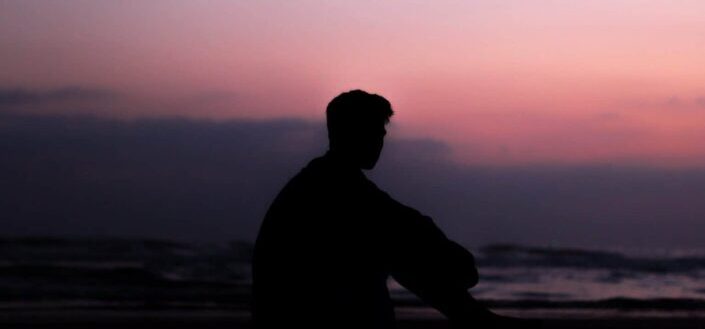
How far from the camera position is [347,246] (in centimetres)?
222

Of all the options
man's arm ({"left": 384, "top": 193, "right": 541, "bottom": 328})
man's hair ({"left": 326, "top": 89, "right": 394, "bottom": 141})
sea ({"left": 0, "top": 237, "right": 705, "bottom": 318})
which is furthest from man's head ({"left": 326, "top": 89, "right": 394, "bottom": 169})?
sea ({"left": 0, "top": 237, "right": 705, "bottom": 318})

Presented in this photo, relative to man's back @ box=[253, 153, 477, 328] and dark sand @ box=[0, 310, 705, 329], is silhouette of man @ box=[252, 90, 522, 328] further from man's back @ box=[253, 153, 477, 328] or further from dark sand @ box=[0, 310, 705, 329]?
dark sand @ box=[0, 310, 705, 329]

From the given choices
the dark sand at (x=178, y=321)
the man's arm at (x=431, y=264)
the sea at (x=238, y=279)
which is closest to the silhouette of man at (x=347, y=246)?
the man's arm at (x=431, y=264)

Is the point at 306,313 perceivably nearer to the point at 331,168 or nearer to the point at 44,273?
the point at 331,168

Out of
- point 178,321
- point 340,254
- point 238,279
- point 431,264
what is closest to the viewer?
point 431,264

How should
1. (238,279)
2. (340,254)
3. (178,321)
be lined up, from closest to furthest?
(340,254) < (178,321) < (238,279)

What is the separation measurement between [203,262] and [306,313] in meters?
20.7

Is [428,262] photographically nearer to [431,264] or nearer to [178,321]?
[431,264]

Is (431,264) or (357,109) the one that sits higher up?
(357,109)

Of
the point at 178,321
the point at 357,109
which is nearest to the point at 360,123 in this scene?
the point at 357,109

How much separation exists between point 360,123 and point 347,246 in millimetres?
238

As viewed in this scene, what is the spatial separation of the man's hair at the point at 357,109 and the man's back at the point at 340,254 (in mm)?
77

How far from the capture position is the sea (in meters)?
14.6

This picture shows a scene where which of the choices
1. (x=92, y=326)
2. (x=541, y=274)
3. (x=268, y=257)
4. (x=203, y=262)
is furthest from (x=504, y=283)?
(x=268, y=257)
